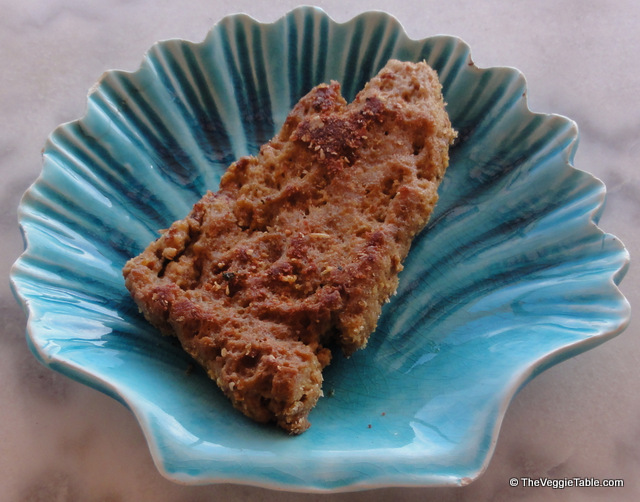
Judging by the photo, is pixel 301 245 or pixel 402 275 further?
pixel 402 275

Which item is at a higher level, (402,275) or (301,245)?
(301,245)

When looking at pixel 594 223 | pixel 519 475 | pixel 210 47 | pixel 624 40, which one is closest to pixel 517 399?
pixel 519 475

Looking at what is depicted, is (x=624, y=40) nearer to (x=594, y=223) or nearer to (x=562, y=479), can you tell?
(x=594, y=223)
